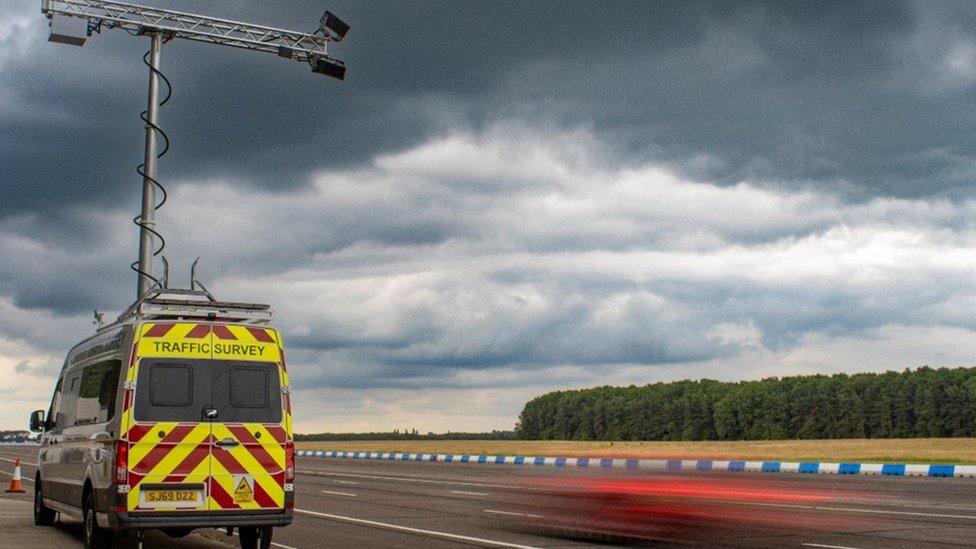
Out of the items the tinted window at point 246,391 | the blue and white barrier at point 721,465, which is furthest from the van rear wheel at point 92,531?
the blue and white barrier at point 721,465

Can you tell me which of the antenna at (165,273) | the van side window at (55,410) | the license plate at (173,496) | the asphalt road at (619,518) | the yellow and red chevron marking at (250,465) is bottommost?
the asphalt road at (619,518)

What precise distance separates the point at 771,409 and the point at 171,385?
11188cm

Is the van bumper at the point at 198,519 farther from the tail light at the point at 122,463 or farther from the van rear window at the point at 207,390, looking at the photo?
the van rear window at the point at 207,390

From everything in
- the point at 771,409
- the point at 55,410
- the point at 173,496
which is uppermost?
the point at 771,409

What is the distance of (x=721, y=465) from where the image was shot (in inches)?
1401

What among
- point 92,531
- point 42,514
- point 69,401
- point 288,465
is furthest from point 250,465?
point 42,514

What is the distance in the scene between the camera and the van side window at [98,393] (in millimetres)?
12812

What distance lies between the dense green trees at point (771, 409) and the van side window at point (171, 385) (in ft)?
329

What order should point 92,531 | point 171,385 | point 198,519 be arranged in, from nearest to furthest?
point 198,519, point 171,385, point 92,531

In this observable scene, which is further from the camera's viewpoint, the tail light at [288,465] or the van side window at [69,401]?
the van side window at [69,401]

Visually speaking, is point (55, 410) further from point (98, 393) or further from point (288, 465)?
point (288, 465)

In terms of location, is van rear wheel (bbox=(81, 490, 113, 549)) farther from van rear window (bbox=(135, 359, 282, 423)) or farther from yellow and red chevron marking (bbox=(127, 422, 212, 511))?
van rear window (bbox=(135, 359, 282, 423))

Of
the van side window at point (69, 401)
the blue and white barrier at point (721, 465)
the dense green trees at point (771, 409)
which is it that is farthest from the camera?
the dense green trees at point (771, 409)

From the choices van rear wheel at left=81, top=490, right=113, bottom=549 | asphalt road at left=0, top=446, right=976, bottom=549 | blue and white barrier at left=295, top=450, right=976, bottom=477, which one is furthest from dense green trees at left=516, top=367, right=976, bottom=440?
van rear wheel at left=81, top=490, right=113, bottom=549
